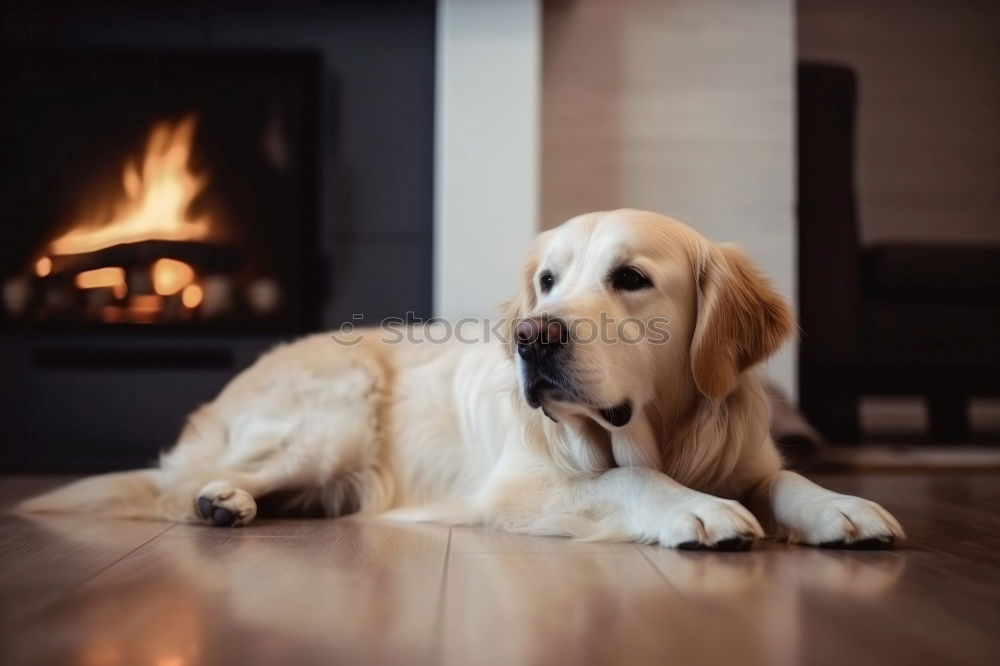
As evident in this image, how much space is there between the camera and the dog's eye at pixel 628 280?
1.75 metres

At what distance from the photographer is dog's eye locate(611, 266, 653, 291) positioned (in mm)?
1753

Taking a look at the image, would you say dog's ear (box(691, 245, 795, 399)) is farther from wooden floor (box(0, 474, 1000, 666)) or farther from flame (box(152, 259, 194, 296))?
flame (box(152, 259, 194, 296))

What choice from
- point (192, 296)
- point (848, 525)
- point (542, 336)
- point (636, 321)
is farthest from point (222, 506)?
point (192, 296)

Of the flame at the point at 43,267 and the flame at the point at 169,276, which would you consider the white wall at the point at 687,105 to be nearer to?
the flame at the point at 169,276

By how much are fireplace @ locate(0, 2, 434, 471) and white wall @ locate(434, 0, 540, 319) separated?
4.8 inches

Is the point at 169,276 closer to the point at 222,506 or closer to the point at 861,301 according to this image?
the point at 222,506

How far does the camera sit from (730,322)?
181cm

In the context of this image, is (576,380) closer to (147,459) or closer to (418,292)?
(418,292)

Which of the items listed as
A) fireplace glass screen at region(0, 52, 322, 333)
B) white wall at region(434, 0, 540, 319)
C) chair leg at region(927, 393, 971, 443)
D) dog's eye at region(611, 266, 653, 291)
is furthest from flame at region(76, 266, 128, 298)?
chair leg at region(927, 393, 971, 443)

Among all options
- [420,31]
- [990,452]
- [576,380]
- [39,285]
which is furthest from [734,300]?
[39,285]

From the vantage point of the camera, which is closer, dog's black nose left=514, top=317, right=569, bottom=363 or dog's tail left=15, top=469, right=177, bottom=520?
dog's black nose left=514, top=317, right=569, bottom=363

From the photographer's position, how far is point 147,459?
3592 millimetres

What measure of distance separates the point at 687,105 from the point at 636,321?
2708 mm

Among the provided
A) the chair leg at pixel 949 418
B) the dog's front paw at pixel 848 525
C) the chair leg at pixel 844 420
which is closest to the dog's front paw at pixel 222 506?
the dog's front paw at pixel 848 525
